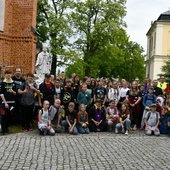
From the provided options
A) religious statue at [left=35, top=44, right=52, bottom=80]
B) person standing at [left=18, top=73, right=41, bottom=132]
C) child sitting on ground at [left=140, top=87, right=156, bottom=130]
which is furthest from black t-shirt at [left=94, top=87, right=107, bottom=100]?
religious statue at [left=35, top=44, right=52, bottom=80]

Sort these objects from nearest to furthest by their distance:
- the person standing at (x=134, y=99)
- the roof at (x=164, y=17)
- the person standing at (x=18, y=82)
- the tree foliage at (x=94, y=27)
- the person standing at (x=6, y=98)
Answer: the person standing at (x=6, y=98) < the person standing at (x=18, y=82) < the person standing at (x=134, y=99) < the tree foliage at (x=94, y=27) < the roof at (x=164, y=17)

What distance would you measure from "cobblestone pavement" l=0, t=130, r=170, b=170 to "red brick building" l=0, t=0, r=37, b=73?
6.99 meters

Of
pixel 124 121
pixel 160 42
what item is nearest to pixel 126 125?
pixel 124 121

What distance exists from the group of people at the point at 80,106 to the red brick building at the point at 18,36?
5.02 m

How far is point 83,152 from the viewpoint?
9.23 meters

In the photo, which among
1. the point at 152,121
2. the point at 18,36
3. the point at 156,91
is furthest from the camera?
the point at 18,36

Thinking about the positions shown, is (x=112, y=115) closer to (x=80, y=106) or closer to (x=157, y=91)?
(x=80, y=106)

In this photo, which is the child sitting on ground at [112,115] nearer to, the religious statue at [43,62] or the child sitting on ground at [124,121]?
the child sitting on ground at [124,121]

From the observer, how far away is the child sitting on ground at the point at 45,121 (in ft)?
38.3

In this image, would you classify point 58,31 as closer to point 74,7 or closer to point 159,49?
point 74,7

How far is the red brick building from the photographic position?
1784 centimetres

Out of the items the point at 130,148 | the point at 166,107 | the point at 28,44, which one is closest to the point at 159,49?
the point at 28,44

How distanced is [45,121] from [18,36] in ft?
23.9

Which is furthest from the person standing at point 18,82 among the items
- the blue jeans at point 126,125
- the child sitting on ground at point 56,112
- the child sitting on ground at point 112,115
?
the blue jeans at point 126,125
